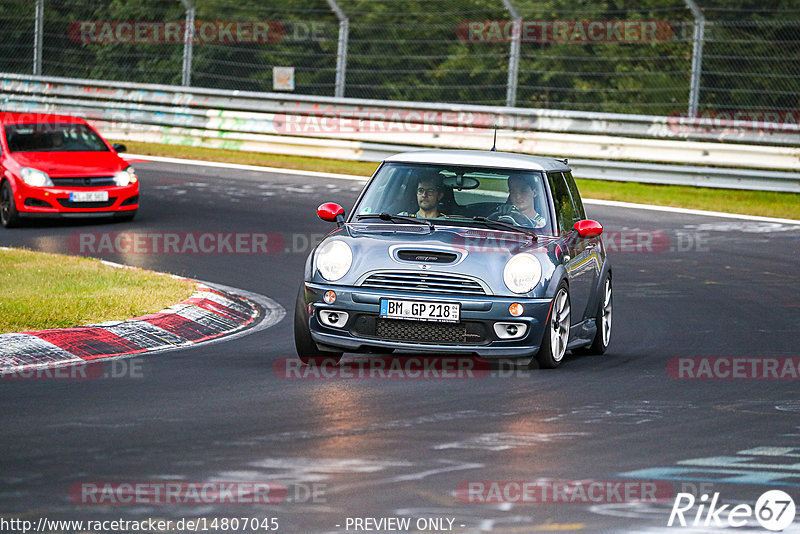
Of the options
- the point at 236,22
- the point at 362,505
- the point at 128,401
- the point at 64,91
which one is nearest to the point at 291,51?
the point at 236,22

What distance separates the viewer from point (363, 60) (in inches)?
993

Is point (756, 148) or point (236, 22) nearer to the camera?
point (756, 148)

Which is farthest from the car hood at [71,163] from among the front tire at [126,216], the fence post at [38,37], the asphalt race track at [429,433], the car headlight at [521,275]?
the fence post at [38,37]

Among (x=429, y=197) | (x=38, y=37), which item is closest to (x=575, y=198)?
(x=429, y=197)

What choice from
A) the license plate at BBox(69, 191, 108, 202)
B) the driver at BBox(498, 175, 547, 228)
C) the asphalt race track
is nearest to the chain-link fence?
the license plate at BBox(69, 191, 108, 202)

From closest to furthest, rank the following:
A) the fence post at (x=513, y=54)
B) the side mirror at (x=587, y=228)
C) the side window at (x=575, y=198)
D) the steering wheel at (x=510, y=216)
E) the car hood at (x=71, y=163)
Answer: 1. the steering wheel at (x=510, y=216)
2. the side mirror at (x=587, y=228)
3. the side window at (x=575, y=198)
4. the car hood at (x=71, y=163)
5. the fence post at (x=513, y=54)

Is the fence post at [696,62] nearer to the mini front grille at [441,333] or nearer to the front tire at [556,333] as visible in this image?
the front tire at [556,333]

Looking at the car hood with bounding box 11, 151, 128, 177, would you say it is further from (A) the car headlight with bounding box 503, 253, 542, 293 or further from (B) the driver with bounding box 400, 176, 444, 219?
(A) the car headlight with bounding box 503, 253, 542, 293

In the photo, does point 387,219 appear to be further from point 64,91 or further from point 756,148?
point 64,91

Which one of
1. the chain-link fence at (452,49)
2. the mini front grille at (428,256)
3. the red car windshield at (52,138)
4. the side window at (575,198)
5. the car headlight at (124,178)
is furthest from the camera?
the chain-link fence at (452,49)

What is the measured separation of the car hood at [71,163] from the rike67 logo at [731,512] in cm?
1276

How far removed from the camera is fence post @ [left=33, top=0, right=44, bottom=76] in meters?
28.2

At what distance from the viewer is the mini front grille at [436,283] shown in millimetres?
8820

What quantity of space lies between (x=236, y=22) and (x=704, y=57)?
11.4 meters
